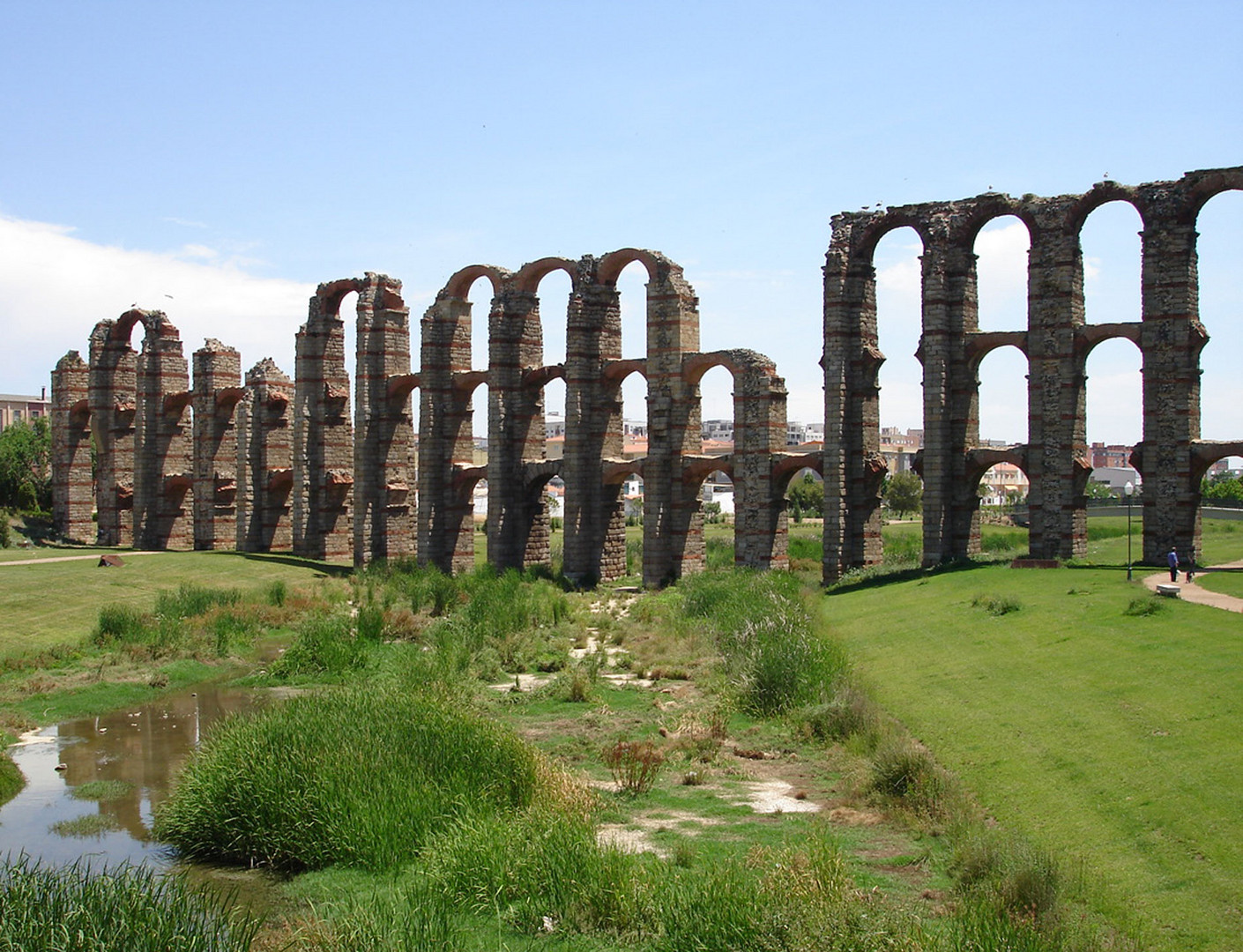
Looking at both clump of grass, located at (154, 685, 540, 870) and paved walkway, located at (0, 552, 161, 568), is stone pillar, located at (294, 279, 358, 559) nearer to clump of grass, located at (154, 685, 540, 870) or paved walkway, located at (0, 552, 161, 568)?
paved walkway, located at (0, 552, 161, 568)

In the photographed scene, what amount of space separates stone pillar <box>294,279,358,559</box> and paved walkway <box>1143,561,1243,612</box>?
1135 inches

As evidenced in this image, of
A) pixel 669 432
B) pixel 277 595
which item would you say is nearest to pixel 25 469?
pixel 277 595

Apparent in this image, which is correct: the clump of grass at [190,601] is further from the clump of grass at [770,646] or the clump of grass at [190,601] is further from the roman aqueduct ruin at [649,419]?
the clump of grass at [770,646]

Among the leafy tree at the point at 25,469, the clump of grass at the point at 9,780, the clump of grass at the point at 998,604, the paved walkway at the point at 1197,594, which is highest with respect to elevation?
the leafy tree at the point at 25,469

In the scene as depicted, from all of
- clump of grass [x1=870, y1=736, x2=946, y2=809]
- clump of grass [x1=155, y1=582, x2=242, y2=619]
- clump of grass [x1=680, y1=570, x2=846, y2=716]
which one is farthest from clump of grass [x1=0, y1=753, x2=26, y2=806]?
clump of grass [x1=155, y1=582, x2=242, y2=619]

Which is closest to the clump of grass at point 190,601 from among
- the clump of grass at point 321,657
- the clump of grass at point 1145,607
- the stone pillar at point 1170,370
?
the clump of grass at point 321,657

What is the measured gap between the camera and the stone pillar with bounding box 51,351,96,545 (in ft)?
180

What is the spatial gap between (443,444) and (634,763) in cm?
2780

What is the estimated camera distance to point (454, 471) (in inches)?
1586

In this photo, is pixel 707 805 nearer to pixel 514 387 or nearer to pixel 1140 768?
pixel 1140 768

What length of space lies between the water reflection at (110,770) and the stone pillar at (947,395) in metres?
18.3

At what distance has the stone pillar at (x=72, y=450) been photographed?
5475 cm

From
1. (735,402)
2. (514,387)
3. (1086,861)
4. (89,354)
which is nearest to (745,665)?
(1086,861)

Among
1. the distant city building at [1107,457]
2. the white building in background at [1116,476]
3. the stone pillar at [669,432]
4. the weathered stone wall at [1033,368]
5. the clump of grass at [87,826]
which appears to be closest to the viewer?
the clump of grass at [87,826]
